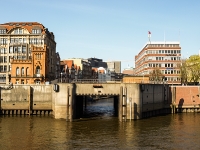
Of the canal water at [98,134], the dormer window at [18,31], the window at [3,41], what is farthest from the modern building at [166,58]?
the canal water at [98,134]

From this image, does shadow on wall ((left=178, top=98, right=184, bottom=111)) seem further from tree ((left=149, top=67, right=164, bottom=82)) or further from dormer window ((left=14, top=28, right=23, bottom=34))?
dormer window ((left=14, top=28, right=23, bottom=34))

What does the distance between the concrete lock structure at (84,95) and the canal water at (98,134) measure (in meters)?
4.34

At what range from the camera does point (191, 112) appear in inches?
3506

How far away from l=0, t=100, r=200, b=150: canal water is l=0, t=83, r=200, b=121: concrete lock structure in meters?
4.34

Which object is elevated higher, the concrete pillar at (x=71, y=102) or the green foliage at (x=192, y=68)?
the green foliage at (x=192, y=68)

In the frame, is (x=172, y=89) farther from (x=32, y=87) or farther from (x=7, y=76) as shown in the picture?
(x=7, y=76)

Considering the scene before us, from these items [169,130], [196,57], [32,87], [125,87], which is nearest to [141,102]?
[125,87]

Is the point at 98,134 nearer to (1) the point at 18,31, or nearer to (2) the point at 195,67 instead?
(1) the point at 18,31

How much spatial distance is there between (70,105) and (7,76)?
5880 cm

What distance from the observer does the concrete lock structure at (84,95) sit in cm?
7138

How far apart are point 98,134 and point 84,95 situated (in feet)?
69.1

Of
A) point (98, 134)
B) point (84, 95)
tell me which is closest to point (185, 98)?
point (84, 95)

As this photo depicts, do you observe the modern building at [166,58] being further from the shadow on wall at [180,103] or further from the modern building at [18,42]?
the modern building at [18,42]

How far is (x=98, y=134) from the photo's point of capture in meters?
54.4
